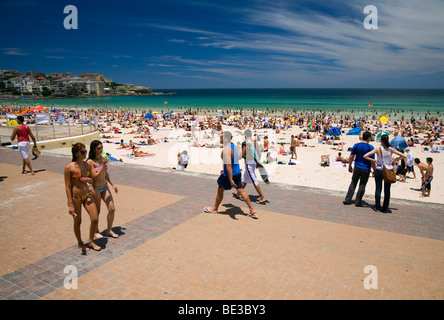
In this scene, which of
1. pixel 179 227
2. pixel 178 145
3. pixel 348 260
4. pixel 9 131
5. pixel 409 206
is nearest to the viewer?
pixel 348 260

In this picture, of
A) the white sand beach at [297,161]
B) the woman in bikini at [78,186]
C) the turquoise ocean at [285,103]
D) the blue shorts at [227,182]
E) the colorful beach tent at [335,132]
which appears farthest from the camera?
the turquoise ocean at [285,103]

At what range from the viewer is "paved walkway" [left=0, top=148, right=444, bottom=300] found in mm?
3098

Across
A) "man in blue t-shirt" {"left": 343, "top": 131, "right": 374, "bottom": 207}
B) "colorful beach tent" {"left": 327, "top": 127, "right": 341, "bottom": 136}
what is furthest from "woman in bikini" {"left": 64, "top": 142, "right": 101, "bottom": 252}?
"colorful beach tent" {"left": 327, "top": 127, "right": 341, "bottom": 136}

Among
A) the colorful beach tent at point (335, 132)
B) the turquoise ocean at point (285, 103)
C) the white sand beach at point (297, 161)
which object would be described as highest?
the turquoise ocean at point (285, 103)

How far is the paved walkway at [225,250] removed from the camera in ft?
10.2

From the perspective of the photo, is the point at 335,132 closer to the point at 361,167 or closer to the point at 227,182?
the point at 361,167

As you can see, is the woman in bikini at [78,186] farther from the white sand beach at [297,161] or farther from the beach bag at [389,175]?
the beach bag at [389,175]

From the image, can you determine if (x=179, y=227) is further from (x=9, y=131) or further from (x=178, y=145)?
(x=9, y=131)

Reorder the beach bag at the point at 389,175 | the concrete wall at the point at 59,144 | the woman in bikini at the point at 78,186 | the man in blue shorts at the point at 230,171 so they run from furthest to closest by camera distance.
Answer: the concrete wall at the point at 59,144 → the beach bag at the point at 389,175 → the man in blue shorts at the point at 230,171 → the woman in bikini at the point at 78,186

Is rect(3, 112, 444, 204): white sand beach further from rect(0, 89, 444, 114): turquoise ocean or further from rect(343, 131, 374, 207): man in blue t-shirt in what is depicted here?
rect(0, 89, 444, 114): turquoise ocean

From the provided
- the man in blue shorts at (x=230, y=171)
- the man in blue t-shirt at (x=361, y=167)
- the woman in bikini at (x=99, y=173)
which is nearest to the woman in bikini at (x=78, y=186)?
the woman in bikini at (x=99, y=173)
